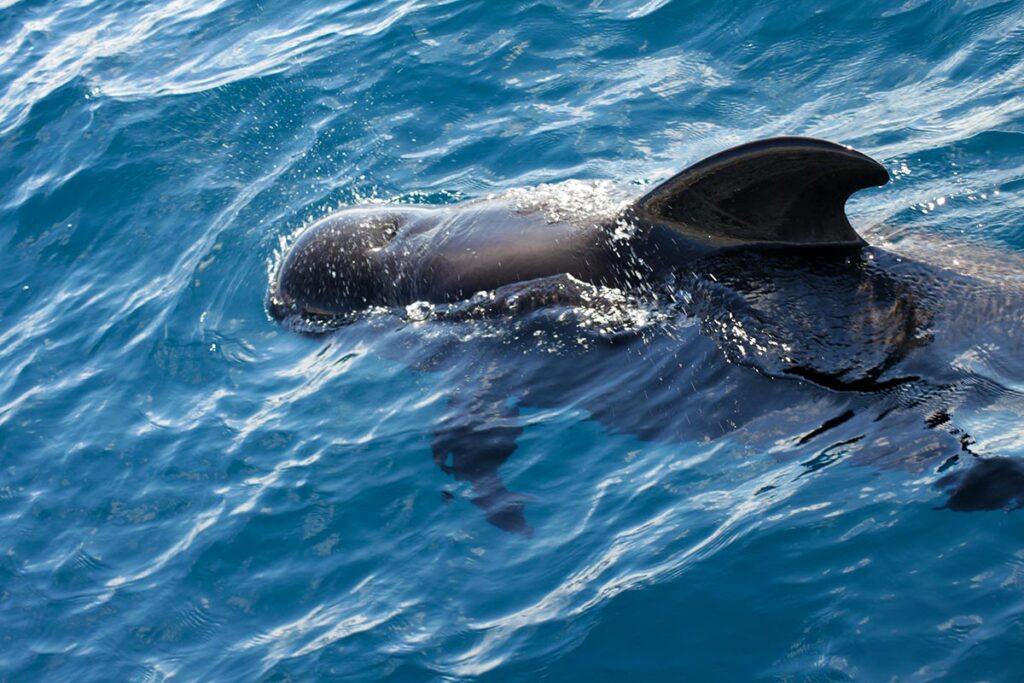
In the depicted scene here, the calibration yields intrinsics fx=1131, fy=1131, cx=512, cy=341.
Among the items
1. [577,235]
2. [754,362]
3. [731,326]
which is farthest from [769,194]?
[577,235]

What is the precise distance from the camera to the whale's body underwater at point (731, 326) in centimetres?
651

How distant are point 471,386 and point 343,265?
73.5 inches

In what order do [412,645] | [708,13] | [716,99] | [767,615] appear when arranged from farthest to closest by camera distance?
[708,13], [716,99], [412,645], [767,615]

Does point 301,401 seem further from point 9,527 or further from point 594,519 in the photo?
point 594,519

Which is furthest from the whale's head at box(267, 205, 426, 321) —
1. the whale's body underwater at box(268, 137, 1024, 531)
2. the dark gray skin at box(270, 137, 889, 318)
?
Result: the whale's body underwater at box(268, 137, 1024, 531)

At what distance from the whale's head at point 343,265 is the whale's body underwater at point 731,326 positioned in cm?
47

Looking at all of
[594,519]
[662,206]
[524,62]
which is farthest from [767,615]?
[524,62]

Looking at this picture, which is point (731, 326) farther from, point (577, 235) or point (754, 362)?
point (577, 235)

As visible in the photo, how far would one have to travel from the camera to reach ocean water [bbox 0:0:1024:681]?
6.07m

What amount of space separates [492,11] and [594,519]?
8704 mm

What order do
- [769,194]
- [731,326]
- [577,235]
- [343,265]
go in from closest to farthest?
[769,194] → [731,326] → [577,235] → [343,265]

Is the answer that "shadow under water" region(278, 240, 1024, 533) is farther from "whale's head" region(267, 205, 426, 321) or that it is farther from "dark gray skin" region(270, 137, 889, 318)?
"whale's head" region(267, 205, 426, 321)

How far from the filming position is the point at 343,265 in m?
9.33

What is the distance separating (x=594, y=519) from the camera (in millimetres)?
6852
